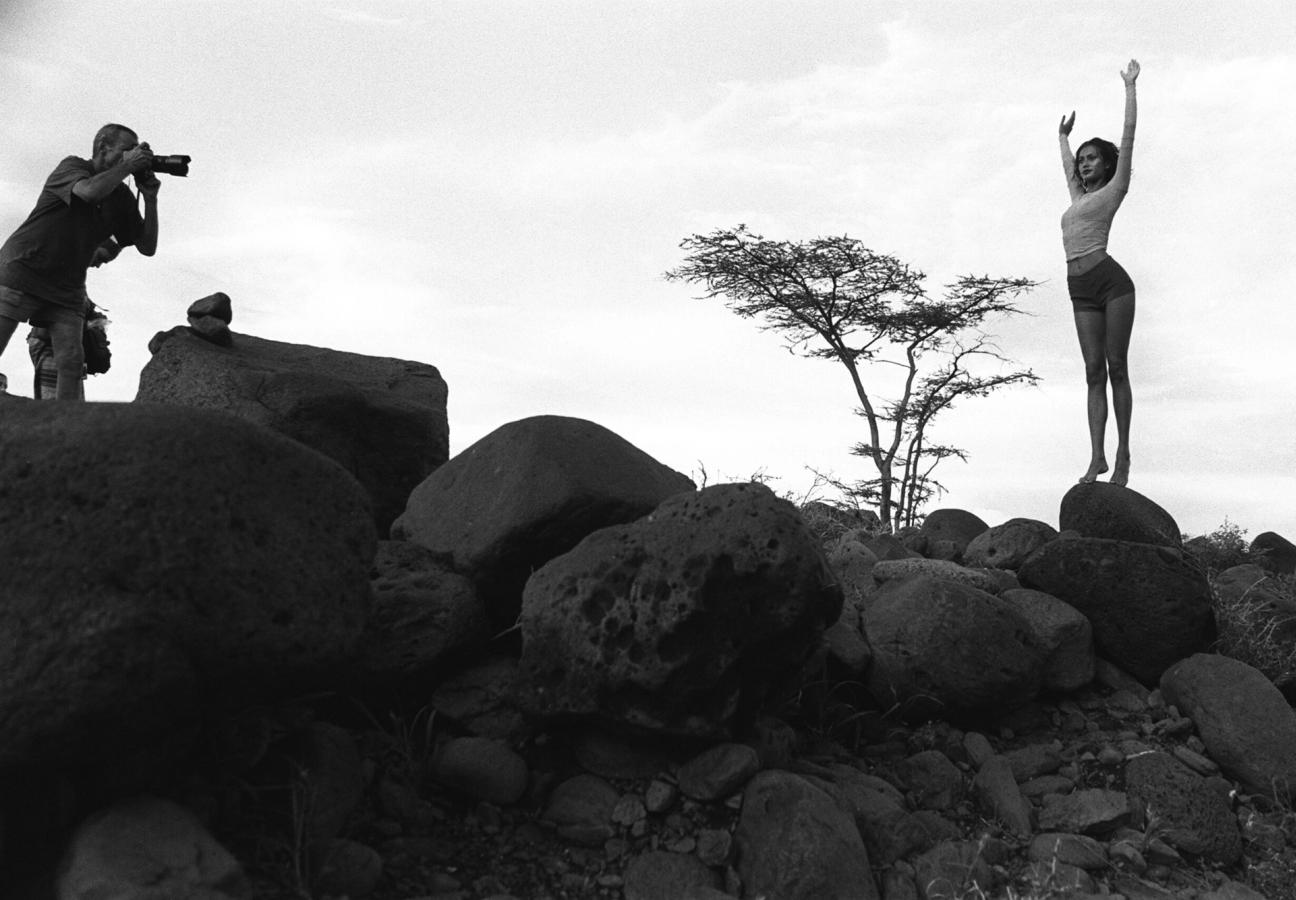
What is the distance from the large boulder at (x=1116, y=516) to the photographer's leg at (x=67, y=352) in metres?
7.11

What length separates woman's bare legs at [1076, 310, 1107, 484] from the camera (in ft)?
30.6

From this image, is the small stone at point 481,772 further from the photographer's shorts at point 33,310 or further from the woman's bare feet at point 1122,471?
the woman's bare feet at point 1122,471

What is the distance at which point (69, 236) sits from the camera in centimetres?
765

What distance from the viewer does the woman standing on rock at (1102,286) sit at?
923 centimetres

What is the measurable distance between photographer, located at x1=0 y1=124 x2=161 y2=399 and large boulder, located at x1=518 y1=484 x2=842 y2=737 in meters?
4.68

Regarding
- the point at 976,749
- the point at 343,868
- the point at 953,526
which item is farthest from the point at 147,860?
the point at 953,526

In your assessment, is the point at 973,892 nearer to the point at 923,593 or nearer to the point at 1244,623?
the point at 923,593

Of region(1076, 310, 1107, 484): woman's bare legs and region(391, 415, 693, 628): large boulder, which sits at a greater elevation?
region(1076, 310, 1107, 484): woman's bare legs

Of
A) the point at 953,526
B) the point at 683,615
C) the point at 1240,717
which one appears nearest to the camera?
the point at 683,615

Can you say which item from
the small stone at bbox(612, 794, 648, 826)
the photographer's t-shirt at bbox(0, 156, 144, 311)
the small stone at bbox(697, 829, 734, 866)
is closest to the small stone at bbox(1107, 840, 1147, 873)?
the small stone at bbox(697, 829, 734, 866)

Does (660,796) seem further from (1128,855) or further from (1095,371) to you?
(1095,371)

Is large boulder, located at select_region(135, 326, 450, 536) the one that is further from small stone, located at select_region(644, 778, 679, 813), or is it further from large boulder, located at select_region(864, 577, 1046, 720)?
large boulder, located at select_region(864, 577, 1046, 720)

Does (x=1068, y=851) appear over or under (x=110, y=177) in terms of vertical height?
under

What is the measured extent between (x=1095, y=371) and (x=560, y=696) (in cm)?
632
